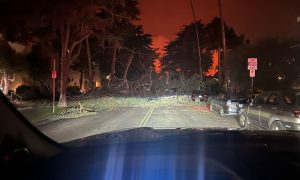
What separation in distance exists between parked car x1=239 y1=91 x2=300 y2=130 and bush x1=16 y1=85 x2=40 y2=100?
32.7 m

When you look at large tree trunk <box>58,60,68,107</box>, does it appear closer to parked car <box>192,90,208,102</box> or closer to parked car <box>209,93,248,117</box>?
parked car <box>192,90,208,102</box>

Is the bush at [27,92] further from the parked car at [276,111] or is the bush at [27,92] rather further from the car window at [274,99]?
the car window at [274,99]

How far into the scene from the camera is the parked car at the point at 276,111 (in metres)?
14.9

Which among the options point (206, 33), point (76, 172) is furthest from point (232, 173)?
point (206, 33)

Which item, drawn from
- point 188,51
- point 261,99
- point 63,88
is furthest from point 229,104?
point 188,51

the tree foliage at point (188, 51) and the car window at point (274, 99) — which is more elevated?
the tree foliage at point (188, 51)

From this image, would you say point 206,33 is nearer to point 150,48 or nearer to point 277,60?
point 150,48

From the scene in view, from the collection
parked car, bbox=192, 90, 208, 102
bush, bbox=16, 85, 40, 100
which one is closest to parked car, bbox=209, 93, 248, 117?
parked car, bbox=192, 90, 208, 102

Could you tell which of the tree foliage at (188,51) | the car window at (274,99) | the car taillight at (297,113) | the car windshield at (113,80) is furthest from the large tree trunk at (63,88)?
the tree foliage at (188,51)

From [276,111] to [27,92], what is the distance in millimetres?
37350

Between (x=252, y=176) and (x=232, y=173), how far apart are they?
0.11 m

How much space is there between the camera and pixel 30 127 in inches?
144

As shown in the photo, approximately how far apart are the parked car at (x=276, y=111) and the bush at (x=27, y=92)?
32672 mm

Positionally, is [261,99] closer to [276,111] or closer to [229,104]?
[276,111]
